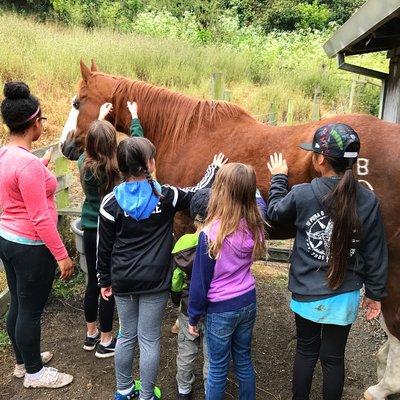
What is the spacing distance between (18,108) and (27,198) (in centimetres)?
54

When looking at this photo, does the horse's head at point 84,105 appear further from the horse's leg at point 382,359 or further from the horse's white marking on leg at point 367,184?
the horse's leg at point 382,359

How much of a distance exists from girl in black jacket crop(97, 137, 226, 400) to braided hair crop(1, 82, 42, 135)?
66 centimetres

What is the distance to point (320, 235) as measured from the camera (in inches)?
88.1

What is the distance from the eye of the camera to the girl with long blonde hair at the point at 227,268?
7.19ft

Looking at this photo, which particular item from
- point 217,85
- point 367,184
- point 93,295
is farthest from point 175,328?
point 217,85

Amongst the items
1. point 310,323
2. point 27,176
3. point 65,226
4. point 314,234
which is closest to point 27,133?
point 27,176

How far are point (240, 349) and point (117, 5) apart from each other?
17.5 m

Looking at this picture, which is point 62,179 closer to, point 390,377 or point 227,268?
point 227,268

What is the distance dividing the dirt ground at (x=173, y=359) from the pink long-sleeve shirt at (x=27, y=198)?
1.08 metres

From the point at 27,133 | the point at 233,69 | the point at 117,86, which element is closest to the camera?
the point at 27,133

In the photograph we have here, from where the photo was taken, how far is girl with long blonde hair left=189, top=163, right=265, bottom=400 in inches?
86.3

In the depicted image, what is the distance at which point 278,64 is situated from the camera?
551 inches

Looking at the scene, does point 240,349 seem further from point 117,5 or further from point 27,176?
point 117,5

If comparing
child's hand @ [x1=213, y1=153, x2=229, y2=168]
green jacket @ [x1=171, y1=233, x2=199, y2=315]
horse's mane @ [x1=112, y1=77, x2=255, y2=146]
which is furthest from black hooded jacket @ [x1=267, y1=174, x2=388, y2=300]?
horse's mane @ [x1=112, y1=77, x2=255, y2=146]
